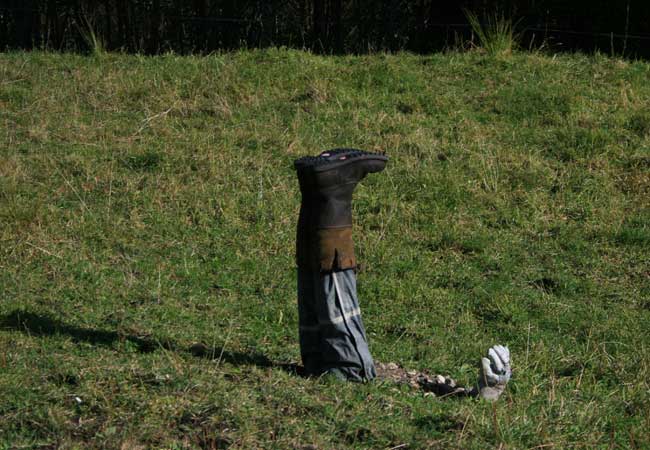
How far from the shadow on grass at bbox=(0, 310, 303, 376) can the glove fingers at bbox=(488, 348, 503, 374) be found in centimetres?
106

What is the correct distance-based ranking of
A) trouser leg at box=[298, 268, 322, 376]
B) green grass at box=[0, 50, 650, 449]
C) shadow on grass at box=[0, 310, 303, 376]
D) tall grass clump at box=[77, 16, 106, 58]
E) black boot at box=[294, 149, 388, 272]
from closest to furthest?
green grass at box=[0, 50, 650, 449], black boot at box=[294, 149, 388, 272], trouser leg at box=[298, 268, 322, 376], shadow on grass at box=[0, 310, 303, 376], tall grass clump at box=[77, 16, 106, 58]

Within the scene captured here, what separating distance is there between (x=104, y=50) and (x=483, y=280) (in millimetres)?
7105

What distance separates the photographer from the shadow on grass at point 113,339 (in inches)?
231

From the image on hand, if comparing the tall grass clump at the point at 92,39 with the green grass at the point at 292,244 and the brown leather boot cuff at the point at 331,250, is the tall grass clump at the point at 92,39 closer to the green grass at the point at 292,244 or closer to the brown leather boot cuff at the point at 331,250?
the green grass at the point at 292,244

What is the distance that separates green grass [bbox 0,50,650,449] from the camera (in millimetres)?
5074

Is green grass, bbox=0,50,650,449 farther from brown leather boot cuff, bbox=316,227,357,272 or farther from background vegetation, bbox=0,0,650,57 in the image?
background vegetation, bbox=0,0,650,57

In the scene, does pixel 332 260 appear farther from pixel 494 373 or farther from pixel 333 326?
pixel 494 373

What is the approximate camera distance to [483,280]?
7.76 metres

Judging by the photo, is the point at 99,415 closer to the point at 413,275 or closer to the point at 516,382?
the point at 516,382

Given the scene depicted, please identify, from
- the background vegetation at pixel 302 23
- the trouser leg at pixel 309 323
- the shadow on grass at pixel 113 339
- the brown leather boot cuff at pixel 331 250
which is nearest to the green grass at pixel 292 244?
the shadow on grass at pixel 113 339

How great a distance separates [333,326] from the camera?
5324mm

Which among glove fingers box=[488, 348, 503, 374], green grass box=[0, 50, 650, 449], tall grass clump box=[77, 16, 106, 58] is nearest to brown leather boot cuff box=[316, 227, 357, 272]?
green grass box=[0, 50, 650, 449]

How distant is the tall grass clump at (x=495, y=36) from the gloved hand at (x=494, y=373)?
7.37 m

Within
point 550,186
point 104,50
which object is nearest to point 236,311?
point 550,186
